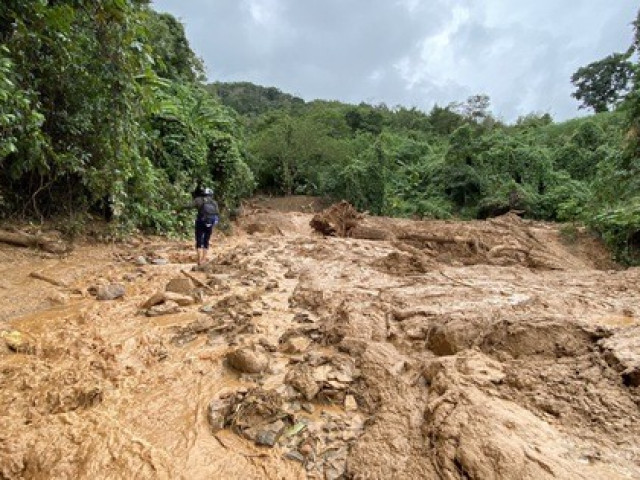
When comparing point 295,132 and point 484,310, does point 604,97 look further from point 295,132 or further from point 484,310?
point 484,310

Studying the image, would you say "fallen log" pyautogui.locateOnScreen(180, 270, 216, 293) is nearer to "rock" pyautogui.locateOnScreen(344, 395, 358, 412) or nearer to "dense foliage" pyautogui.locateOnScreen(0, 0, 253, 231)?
"dense foliage" pyautogui.locateOnScreen(0, 0, 253, 231)

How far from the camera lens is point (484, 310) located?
3.66 metres

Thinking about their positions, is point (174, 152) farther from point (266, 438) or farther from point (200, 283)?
point (266, 438)

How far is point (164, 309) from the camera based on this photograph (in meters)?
4.43

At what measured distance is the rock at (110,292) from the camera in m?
4.79

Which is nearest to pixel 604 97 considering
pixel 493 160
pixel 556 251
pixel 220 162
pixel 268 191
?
pixel 493 160

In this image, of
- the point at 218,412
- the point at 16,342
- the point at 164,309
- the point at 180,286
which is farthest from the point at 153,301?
the point at 218,412

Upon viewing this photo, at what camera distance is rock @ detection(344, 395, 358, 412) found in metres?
2.63

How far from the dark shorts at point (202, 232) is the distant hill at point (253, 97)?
4297 centimetres

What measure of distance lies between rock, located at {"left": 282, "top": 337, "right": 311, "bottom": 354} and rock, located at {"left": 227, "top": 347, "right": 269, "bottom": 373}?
0.27 meters

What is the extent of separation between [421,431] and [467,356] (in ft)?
2.56

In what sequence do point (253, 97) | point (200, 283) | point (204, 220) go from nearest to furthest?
point (200, 283) < point (204, 220) < point (253, 97)

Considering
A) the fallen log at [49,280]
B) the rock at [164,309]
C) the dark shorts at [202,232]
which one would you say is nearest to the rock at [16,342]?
the rock at [164,309]

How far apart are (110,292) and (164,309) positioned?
95cm
